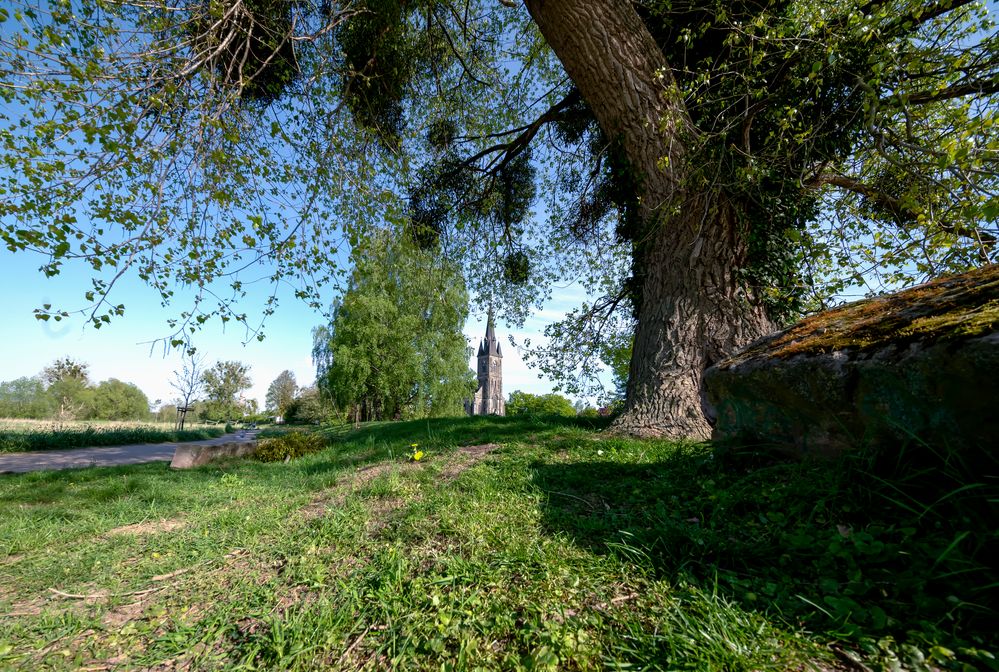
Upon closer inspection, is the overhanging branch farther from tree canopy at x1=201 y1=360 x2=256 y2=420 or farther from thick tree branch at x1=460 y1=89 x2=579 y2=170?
tree canopy at x1=201 y1=360 x2=256 y2=420

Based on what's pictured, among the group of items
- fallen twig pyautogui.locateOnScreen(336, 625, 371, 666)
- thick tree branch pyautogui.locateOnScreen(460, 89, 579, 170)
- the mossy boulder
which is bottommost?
fallen twig pyautogui.locateOnScreen(336, 625, 371, 666)

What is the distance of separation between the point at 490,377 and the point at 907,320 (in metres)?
54.6

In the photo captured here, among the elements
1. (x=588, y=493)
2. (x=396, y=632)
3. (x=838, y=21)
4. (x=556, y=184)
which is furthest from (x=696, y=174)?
(x=556, y=184)

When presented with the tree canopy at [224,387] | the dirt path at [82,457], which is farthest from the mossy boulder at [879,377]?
the tree canopy at [224,387]

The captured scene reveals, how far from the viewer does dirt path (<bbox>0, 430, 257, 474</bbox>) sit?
8281 mm

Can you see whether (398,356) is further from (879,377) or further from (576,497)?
(879,377)

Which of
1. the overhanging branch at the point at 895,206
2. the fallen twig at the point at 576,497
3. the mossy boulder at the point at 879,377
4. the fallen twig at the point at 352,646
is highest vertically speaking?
the overhanging branch at the point at 895,206

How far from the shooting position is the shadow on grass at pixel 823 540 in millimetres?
1209

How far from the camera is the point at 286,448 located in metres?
7.52

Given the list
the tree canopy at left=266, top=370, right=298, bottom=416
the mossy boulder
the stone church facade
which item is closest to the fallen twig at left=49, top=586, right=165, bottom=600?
the mossy boulder

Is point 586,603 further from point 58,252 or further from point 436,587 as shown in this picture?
point 58,252

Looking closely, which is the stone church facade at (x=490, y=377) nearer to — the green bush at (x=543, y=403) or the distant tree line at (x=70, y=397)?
the green bush at (x=543, y=403)

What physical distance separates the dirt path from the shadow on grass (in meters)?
9.78

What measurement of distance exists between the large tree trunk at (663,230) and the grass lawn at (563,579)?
195 centimetres
